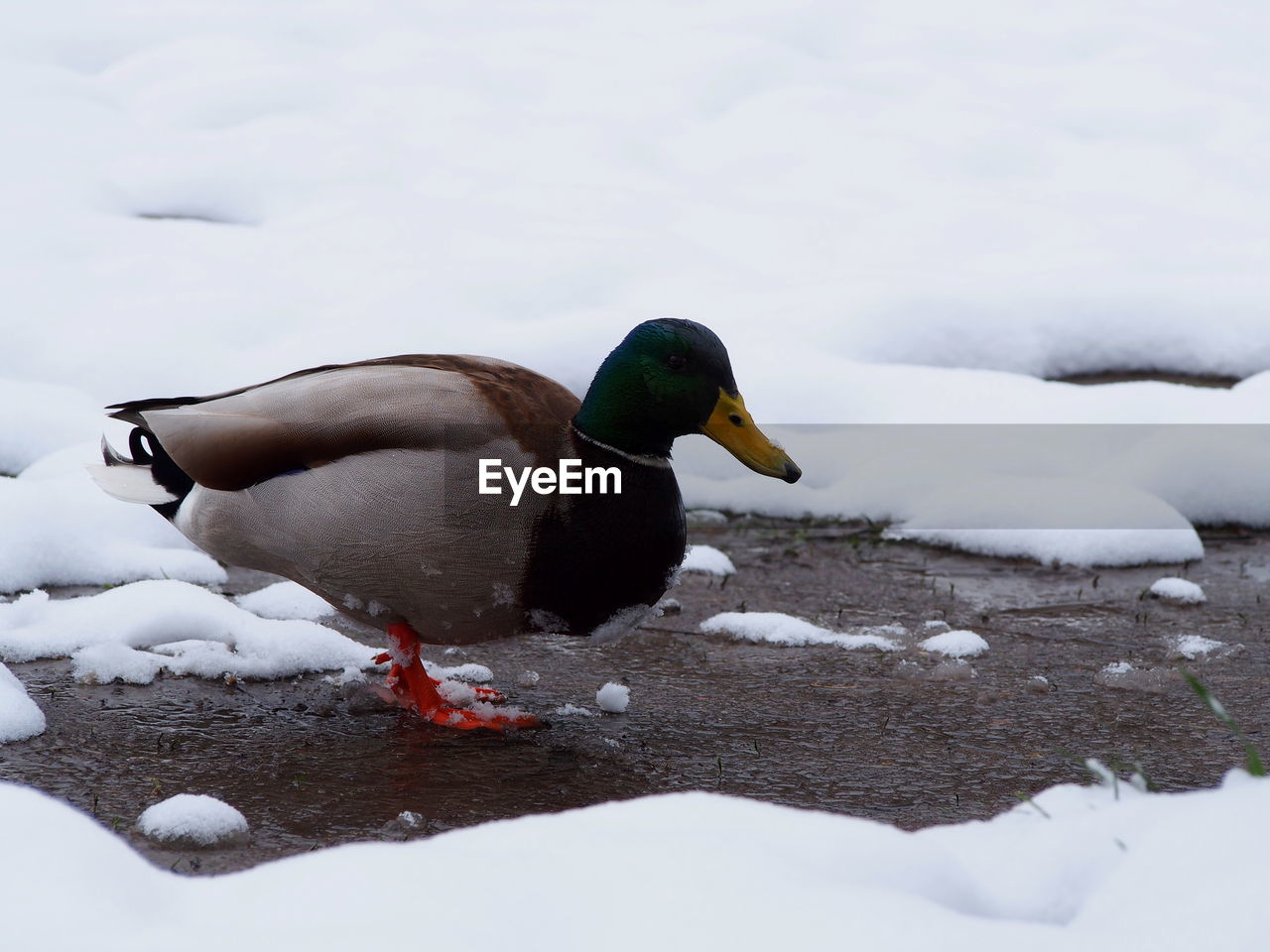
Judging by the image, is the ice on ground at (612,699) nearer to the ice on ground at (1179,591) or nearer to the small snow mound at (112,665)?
the small snow mound at (112,665)

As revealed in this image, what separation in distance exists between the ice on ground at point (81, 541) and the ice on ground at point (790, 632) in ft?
5.63

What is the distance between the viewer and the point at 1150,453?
5.80m

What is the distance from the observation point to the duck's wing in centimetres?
328

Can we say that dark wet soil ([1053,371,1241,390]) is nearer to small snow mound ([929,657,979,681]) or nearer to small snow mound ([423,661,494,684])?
small snow mound ([929,657,979,681])

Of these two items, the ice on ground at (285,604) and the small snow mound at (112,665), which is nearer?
the small snow mound at (112,665)

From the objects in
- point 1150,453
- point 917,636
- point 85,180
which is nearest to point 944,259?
point 1150,453

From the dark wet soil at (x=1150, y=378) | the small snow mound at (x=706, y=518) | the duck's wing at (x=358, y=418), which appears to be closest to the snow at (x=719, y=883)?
the duck's wing at (x=358, y=418)

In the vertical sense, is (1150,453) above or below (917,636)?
above

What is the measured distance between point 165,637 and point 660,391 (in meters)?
1.57

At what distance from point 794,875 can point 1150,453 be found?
15.1 ft

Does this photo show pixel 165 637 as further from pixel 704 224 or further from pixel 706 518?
pixel 704 224

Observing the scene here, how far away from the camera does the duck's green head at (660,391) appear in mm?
3404

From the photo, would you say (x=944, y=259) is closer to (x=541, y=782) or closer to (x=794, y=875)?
(x=541, y=782)

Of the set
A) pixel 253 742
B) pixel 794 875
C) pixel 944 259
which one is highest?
pixel 944 259
